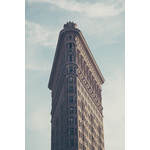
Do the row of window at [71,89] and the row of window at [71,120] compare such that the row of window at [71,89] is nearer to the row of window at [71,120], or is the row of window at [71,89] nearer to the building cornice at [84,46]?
the row of window at [71,120]

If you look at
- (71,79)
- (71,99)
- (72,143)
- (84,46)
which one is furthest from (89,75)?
(72,143)

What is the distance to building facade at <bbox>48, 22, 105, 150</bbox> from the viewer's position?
94.7 m

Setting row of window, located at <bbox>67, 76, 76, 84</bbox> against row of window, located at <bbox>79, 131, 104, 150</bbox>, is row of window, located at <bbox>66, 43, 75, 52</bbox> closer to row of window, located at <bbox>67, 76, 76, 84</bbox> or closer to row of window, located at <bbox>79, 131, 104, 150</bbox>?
row of window, located at <bbox>67, 76, 76, 84</bbox>

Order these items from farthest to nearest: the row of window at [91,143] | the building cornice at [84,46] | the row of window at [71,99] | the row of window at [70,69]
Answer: the building cornice at [84,46] < the row of window at [70,69] < the row of window at [91,143] < the row of window at [71,99]

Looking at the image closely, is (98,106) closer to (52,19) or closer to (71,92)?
(71,92)

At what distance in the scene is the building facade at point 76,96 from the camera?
311ft

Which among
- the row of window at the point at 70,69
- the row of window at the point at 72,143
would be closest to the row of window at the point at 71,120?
the row of window at the point at 72,143

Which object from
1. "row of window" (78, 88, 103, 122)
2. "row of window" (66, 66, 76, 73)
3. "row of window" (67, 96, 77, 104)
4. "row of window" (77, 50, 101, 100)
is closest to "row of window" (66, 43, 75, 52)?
"row of window" (77, 50, 101, 100)

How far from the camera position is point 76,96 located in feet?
322

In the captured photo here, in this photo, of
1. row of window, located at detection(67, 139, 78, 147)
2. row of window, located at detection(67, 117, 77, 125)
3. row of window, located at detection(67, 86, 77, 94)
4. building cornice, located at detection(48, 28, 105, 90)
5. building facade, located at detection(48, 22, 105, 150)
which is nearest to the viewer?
row of window, located at detection(67, 139, 78, 147)
